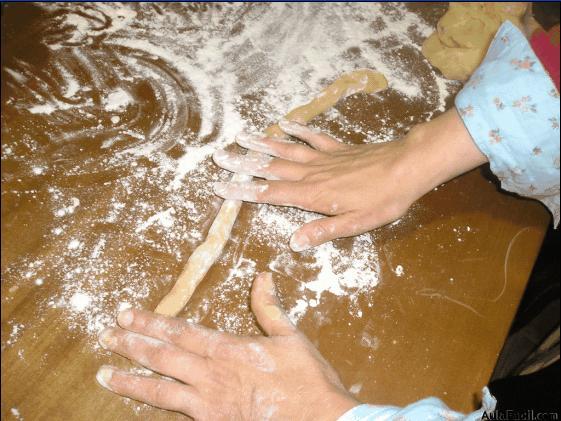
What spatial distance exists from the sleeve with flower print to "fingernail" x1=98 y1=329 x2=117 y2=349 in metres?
0.72

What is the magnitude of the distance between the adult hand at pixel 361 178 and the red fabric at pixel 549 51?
17 cm

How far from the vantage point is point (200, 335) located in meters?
0.67

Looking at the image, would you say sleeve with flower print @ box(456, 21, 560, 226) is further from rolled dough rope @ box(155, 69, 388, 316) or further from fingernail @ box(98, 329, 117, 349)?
fingernail @ box(98, 329, 117, 349)

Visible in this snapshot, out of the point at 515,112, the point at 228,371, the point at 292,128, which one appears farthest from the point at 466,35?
the point at 228,371

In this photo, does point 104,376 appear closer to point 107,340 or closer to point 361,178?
point 107,340

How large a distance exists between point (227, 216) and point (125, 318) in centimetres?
25

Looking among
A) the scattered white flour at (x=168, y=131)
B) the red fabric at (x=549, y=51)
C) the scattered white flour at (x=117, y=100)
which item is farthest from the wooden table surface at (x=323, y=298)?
the red fabric at (x=549, y=51)

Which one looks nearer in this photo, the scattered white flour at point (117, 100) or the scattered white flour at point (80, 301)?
the scattered white flour at point (80, 301)

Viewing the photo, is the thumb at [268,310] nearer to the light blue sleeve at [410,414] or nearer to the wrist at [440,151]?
the light blue sleeve at [410,414]

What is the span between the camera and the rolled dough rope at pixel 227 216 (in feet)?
2.35

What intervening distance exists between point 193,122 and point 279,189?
0.25 m

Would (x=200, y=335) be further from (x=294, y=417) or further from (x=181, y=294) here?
(x=294, y=417)

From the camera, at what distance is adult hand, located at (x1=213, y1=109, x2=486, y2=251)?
81 cm

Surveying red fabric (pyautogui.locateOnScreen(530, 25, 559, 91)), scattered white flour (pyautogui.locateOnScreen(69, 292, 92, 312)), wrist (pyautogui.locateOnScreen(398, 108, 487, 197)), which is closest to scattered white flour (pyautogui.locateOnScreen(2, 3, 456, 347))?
scattered white flour (pyautogui.locateOnScreen(69, 292, 92, 312))
